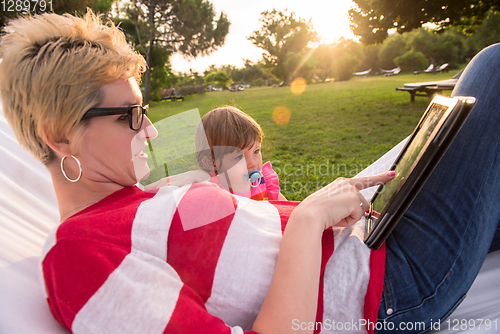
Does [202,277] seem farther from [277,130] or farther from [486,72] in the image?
[277,130]

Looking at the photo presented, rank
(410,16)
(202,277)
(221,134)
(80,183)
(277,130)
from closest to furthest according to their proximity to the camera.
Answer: (202,277) → (80,183) → (221,134) → (277,130) → (410,16)

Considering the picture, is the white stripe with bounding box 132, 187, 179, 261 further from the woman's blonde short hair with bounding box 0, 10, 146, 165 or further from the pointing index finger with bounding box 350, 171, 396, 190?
the pointing index finger with bounding box 350, 171, 396, 190

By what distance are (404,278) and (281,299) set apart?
596mm

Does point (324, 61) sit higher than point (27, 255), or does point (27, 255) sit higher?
point (27, 255)

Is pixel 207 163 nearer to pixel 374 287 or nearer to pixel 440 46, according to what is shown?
pixel 374 287

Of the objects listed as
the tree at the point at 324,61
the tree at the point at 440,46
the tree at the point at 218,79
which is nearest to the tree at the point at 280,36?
the tree at the point at 324,61

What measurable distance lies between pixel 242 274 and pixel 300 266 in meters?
0.20

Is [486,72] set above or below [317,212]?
above

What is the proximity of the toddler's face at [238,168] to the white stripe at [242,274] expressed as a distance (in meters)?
0.93

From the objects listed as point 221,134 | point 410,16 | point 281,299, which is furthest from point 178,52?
point 281,299

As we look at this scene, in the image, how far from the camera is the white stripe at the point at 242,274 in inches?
37.0

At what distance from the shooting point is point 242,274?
3.11ft

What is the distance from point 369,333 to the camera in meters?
1.04

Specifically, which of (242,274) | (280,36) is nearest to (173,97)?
(242,274)
